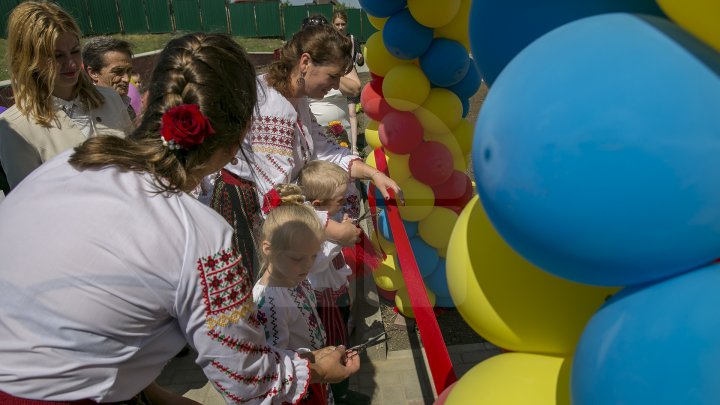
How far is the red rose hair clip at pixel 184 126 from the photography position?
1106 millimetres

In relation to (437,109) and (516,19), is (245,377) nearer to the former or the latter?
(516,19)

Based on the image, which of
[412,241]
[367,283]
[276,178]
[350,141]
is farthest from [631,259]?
[350,141]

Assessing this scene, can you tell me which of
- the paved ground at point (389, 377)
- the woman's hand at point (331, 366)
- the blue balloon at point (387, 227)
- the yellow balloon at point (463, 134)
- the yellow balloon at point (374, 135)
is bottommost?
the paved ground at point (389, 377)

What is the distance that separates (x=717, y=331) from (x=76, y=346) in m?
1.15

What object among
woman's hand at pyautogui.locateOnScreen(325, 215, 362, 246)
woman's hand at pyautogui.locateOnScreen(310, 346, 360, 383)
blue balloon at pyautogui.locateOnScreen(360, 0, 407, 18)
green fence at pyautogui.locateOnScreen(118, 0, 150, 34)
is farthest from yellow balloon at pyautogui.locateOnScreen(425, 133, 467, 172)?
green fence at pyautogui.locateOnScreen(118, 0, 150, 34)

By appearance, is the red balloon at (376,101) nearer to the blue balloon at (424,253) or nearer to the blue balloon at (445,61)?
the blue balloon at (445,61)

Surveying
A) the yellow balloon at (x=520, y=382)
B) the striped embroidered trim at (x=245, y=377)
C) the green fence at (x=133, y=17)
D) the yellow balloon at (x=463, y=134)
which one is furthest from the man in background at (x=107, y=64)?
the green fence at (x=133, y=17)

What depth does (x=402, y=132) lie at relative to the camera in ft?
8.55

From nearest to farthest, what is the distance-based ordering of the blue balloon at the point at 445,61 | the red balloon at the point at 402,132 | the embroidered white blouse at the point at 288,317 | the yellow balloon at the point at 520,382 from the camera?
the yellow balloon at the point at 520,382 → the embroidered white blouse at the point at 288,317 → the blue balloon at the point at 445,61 → the red balloon at the point at 402,132

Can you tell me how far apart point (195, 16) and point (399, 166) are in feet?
79.5

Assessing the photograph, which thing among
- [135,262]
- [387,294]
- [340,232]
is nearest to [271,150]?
[340,232]

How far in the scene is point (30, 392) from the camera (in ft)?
→ 3.63

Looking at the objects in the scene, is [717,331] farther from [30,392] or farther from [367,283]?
[367,283]

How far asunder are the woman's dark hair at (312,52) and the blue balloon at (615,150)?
5.26 feet
